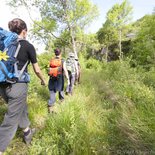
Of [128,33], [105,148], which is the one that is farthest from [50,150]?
[128,33]

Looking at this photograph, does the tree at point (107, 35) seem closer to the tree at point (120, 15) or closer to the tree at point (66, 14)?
the tree at point (120, 15)

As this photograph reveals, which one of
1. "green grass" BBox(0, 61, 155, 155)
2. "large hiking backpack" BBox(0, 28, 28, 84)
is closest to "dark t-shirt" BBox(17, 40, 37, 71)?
"large hiking backpack" BBox(0, 28, 28, 84)

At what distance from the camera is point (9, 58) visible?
3.68 m

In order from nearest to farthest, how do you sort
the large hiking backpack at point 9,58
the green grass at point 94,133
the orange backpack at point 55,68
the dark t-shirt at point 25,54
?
1. the green grass at point 94,133
2. the large hiking backpack at point 9,58
3. the dark t-shirt at point 25,54
4. the orange backpack at point 55,68

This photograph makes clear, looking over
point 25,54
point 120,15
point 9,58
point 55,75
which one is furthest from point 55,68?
point 120,15

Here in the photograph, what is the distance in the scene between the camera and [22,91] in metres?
3.95

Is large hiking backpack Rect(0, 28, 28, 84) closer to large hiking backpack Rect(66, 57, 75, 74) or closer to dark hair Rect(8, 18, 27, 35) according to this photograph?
dark hair Rect(8, 18, 27, 35)

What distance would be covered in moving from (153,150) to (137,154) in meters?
Result: 0.26

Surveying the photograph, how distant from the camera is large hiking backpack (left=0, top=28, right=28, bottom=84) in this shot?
3611 millimetres

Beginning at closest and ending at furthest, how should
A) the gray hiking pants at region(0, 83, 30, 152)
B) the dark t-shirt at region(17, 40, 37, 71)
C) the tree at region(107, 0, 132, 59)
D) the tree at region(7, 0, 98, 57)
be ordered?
1. the gray hiking pants at region(0, 83, 30, 152)
2. the dark t-shirt at region(17, 40, 37, 71)
3. the tree at region(7, 0, 98, 57)
4. the tree at region(107, 0, 132, 59)

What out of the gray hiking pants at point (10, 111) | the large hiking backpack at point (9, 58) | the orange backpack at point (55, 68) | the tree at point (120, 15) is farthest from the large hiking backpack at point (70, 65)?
the tree at point (120, 15)

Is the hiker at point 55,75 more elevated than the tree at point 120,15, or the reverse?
the tree at point 120,15

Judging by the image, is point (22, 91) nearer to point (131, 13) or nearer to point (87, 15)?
point (87, 15)

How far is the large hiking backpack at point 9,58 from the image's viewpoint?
361 cm
